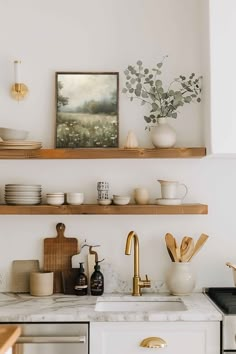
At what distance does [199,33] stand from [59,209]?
1316 mm

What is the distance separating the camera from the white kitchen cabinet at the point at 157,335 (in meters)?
2.77

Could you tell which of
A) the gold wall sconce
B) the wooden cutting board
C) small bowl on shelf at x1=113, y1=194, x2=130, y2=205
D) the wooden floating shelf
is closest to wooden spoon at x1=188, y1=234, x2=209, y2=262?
the wooden floating shelf

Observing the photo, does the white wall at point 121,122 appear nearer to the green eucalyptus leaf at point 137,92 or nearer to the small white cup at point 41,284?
the green eucalyptus leaf at point 137,92

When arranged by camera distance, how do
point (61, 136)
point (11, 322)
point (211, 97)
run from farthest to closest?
point (61, 136)
point (211, 97)
point (11, 322)

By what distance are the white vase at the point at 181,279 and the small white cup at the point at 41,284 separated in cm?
67

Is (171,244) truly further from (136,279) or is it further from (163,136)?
(163,136)

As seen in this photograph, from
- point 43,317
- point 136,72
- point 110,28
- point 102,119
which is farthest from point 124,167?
point 43,317

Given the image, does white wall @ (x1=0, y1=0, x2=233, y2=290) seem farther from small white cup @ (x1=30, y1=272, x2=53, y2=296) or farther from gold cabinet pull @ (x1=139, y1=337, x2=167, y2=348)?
gold cabinet pull @ (x1=139, y1=337, x2=167, y2=348)

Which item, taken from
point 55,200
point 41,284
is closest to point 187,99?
point 55,200

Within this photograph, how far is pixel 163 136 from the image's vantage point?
3191mm

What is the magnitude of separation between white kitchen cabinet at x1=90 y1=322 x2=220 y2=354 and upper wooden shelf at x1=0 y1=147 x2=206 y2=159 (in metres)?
0.92

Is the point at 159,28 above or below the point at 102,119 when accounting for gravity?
above

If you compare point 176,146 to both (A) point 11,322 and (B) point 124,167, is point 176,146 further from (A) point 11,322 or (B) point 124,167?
(A) point 11,322

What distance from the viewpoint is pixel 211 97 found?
307 cm
